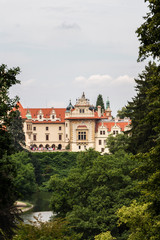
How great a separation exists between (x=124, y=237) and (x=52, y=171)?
58.5 meters

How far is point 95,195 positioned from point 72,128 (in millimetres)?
66031

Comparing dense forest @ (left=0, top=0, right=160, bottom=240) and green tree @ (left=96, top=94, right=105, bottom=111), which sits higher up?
green tree @ (left=96, top=94, right=105, bottom=111)

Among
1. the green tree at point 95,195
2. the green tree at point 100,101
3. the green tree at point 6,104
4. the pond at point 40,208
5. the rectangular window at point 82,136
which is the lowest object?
the pond at point 40,208

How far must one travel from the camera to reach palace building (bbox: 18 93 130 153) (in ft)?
323

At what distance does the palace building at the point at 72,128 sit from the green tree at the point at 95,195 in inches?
2354

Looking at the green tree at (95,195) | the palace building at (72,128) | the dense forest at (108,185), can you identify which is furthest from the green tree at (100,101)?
the green tree at (95,195)

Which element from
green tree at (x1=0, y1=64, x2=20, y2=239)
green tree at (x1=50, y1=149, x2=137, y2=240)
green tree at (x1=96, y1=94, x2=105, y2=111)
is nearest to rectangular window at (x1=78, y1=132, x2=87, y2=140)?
green tree at (x1=96, y1=94, x2=105, y2=111)

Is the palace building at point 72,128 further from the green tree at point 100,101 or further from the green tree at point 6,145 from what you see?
the green tree at point 6,145

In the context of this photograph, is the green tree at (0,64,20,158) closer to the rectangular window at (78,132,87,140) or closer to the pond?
the pond

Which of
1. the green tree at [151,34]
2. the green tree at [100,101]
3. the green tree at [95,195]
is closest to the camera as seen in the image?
the green tree at [151,34]

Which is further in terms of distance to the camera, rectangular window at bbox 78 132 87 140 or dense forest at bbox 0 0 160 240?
rectangular window at bbox 78 132 87 140

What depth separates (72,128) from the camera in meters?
99.1

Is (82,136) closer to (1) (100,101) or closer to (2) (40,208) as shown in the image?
(1) (100,101)

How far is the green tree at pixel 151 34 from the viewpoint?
45.1 feet
